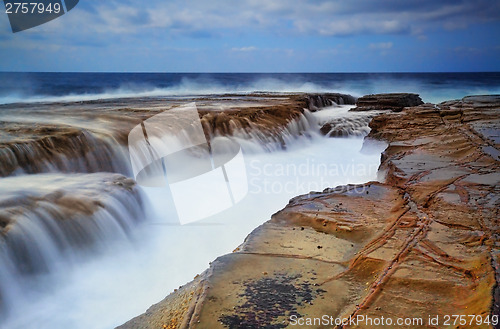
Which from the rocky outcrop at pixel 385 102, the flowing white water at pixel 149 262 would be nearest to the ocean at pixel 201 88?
the rocky outcrop at pixel 385 102

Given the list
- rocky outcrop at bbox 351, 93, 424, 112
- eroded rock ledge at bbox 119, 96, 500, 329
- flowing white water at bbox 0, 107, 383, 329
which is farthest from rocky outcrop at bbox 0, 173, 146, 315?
rocky outcrop at bbox 351, 93, 424, 112

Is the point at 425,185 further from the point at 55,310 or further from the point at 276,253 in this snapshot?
the point at 55,310

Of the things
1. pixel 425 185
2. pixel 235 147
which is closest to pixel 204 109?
pixel 235 147

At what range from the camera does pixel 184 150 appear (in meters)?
10.8

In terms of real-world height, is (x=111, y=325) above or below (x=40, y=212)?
below

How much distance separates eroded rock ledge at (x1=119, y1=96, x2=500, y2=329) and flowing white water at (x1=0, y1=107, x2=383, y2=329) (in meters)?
1.90

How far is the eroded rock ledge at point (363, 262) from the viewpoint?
2.56 metres

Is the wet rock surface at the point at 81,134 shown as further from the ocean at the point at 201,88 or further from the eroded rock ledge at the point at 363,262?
the ocean at the point at 201,88

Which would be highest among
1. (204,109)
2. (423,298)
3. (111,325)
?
(204,109)

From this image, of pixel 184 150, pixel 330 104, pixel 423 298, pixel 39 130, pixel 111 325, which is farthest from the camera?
pixel 330 104

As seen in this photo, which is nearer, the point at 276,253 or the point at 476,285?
the point at 476,285

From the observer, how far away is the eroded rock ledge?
2562 mm

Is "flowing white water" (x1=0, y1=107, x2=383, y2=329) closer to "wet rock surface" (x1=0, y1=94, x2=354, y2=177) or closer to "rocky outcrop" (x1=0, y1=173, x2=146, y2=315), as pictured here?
"rocky outcrop" (x1=0, y1=173, x2=146, y2=315)

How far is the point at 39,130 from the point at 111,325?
5869mm
